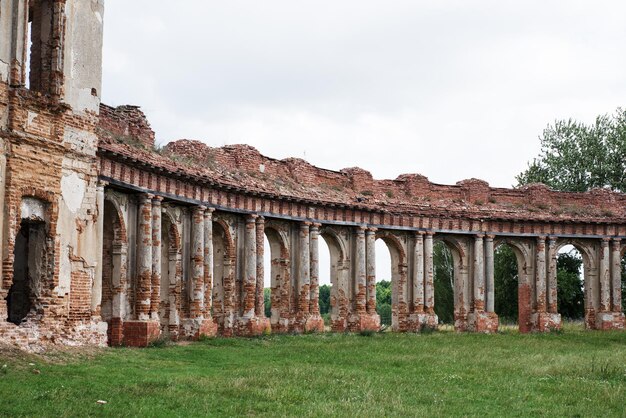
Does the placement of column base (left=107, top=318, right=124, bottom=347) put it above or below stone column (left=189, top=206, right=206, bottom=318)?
below

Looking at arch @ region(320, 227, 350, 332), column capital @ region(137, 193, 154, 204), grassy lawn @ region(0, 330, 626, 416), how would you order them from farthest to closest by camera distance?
arch @ region(320, 227, 350, 332), column capital @ region(137, 193, 154, 204), grassy lawn @ region(0, 330, 626, 416)

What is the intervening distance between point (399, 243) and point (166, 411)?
22.3 meters

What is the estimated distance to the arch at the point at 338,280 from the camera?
31.3 meters

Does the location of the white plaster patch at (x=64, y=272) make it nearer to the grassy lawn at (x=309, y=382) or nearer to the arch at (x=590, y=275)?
the grassy lawn at (x=309, y=382)

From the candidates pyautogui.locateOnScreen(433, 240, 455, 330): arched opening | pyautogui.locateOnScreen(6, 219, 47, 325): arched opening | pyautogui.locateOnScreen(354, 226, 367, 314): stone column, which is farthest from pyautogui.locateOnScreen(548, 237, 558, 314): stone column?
pyautogui.locateOnScreen(6, 219, 47, 325): arched opening

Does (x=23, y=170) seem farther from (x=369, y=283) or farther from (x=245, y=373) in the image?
(x=369, y=283)

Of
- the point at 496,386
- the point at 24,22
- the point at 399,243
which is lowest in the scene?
the point at 496,386

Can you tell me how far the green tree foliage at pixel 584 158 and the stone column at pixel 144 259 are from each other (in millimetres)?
26251

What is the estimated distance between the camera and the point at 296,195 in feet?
94.9

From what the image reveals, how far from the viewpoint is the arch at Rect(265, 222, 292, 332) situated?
96.0 ft

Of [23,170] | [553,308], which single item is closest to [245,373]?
[23,170]

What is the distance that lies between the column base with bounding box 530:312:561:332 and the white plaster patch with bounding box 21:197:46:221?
21780 mm

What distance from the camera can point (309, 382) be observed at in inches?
561

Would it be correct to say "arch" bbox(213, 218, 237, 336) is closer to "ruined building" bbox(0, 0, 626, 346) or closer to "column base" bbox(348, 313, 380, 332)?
"ruined building" bbox(0, 0, 626, 346)
